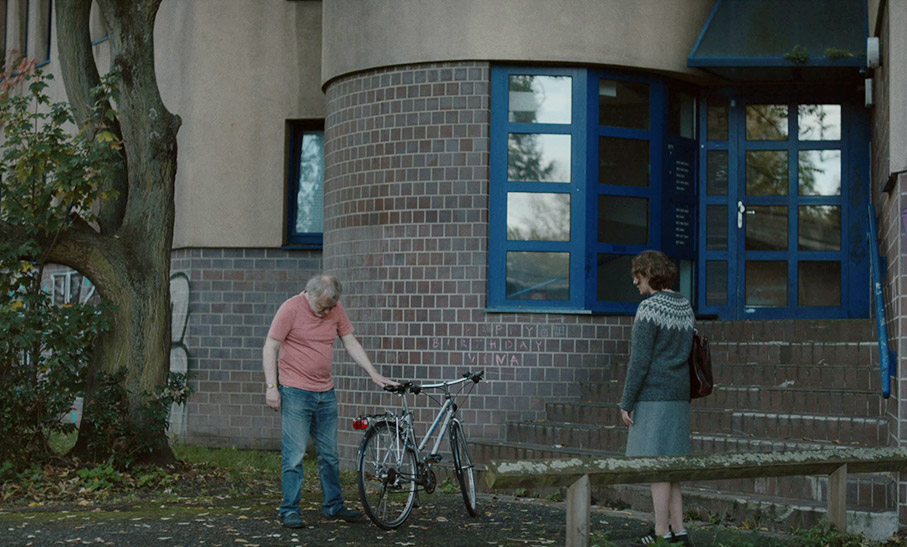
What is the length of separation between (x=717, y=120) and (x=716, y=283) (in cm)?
171

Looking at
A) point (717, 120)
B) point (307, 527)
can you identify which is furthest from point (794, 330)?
point (307, 527)

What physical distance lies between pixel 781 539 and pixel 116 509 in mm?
4986

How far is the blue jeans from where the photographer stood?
8.70 meters

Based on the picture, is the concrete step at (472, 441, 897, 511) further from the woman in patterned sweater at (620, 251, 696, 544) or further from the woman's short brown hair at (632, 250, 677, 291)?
the woman's short brown hair at (632, 250, 677, 291)

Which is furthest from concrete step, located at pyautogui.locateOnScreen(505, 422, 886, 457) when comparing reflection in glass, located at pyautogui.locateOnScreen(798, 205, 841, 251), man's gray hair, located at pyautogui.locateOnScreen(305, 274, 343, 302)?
reflection in glass, located at pyautogui.locateOnScreen(798, 205, 841, 251)

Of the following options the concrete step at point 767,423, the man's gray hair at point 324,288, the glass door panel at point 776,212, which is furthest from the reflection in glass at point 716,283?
the man's gray hair at point 324,288

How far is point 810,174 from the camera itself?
1359 cm

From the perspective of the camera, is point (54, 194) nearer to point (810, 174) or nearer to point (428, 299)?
point (428, 299)

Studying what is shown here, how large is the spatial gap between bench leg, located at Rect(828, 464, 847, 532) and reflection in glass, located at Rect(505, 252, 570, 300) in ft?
16.1

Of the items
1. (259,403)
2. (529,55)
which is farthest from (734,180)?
(259,403)

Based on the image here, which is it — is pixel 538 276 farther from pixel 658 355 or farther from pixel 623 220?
pixel 658 355

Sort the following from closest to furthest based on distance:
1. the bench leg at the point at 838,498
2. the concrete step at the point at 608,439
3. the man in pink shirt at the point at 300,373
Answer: the bench leg at the point at 838,498, the man in pink shirt at the point at 300,373, the concrete step at the point at 608,439

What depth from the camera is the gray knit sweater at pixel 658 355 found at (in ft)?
24.7

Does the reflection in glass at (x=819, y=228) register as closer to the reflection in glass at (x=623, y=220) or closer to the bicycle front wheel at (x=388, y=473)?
the reflection in glass at (x=623, y=220)
